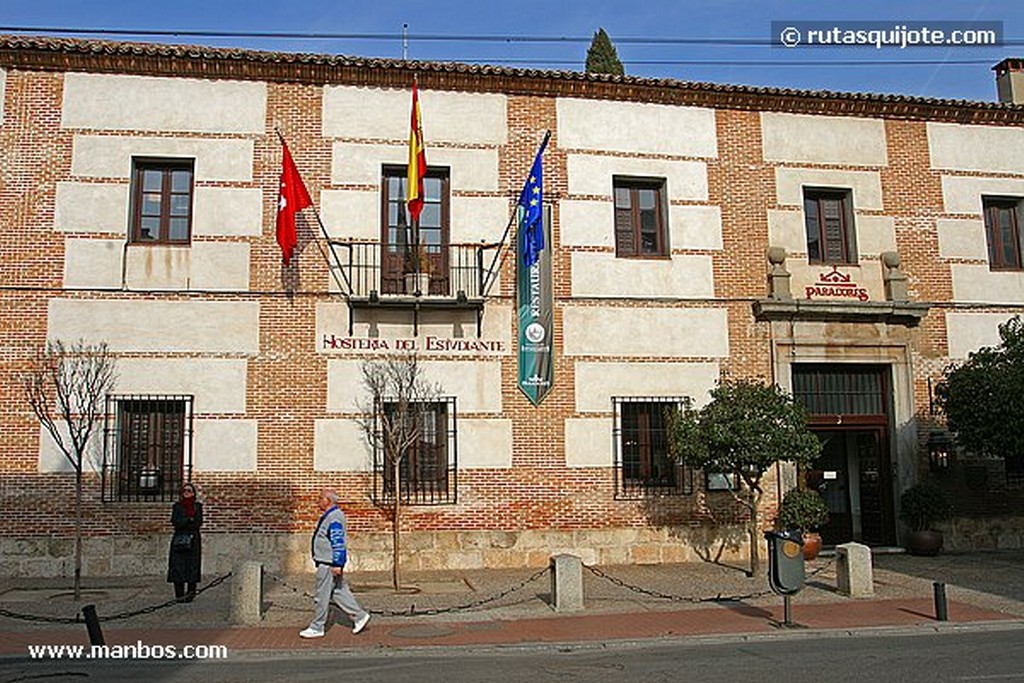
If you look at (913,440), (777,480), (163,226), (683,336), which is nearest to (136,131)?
(163,226)

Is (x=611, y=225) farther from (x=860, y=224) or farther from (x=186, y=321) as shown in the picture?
(x=186, y=321)

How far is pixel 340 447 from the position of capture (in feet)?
49.4

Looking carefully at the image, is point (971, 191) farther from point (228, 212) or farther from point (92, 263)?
point (92, 263)

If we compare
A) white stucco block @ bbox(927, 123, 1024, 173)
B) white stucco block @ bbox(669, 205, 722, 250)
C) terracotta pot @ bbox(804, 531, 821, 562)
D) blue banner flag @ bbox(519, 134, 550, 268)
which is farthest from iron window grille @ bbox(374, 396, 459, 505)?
white stucco block @ bbox(927, 123, 1024, 173)

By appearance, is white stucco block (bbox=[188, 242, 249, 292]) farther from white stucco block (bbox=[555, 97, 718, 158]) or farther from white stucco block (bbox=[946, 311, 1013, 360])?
white stucco block (bbox=[946, 311, 1013, 360])

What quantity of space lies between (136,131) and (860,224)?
522 inches

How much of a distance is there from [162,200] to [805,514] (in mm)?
12066

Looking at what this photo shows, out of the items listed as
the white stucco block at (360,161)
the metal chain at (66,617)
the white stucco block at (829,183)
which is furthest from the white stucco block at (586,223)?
the metal chain at (66,617)

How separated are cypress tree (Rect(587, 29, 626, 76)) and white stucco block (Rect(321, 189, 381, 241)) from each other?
10.2 metres

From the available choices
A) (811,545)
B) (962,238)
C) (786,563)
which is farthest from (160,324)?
(962,238)

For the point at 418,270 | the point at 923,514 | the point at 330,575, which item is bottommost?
the point at 330,575

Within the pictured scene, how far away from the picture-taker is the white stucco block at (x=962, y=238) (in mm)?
17656

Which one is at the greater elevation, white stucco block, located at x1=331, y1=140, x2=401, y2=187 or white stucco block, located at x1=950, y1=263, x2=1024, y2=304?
white stucco block, located at x1=331, y1=140, x2=401, y2=187

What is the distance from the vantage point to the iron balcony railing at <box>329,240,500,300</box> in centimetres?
1552
